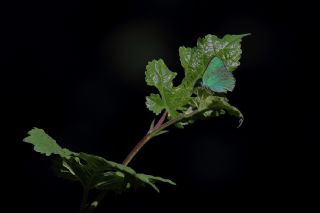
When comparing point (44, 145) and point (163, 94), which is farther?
point (163, 94)

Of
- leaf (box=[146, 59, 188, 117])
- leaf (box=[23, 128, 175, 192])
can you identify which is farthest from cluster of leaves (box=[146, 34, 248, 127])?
leaf (box=[23, 128, 175, 192])

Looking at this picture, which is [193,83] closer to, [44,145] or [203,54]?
[203,54]

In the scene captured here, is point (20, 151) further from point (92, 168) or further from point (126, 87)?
point (92, 168)

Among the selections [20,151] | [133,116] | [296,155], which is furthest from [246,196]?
[20,151]

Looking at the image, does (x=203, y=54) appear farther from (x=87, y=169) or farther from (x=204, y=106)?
(x=87, y=169)

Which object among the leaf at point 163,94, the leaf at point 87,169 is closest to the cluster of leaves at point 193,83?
the leaf at point 163,94

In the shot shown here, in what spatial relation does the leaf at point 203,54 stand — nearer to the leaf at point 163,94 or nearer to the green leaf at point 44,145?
the leaf at point 163,94

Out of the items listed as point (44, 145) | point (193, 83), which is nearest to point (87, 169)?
point (44, 145)
